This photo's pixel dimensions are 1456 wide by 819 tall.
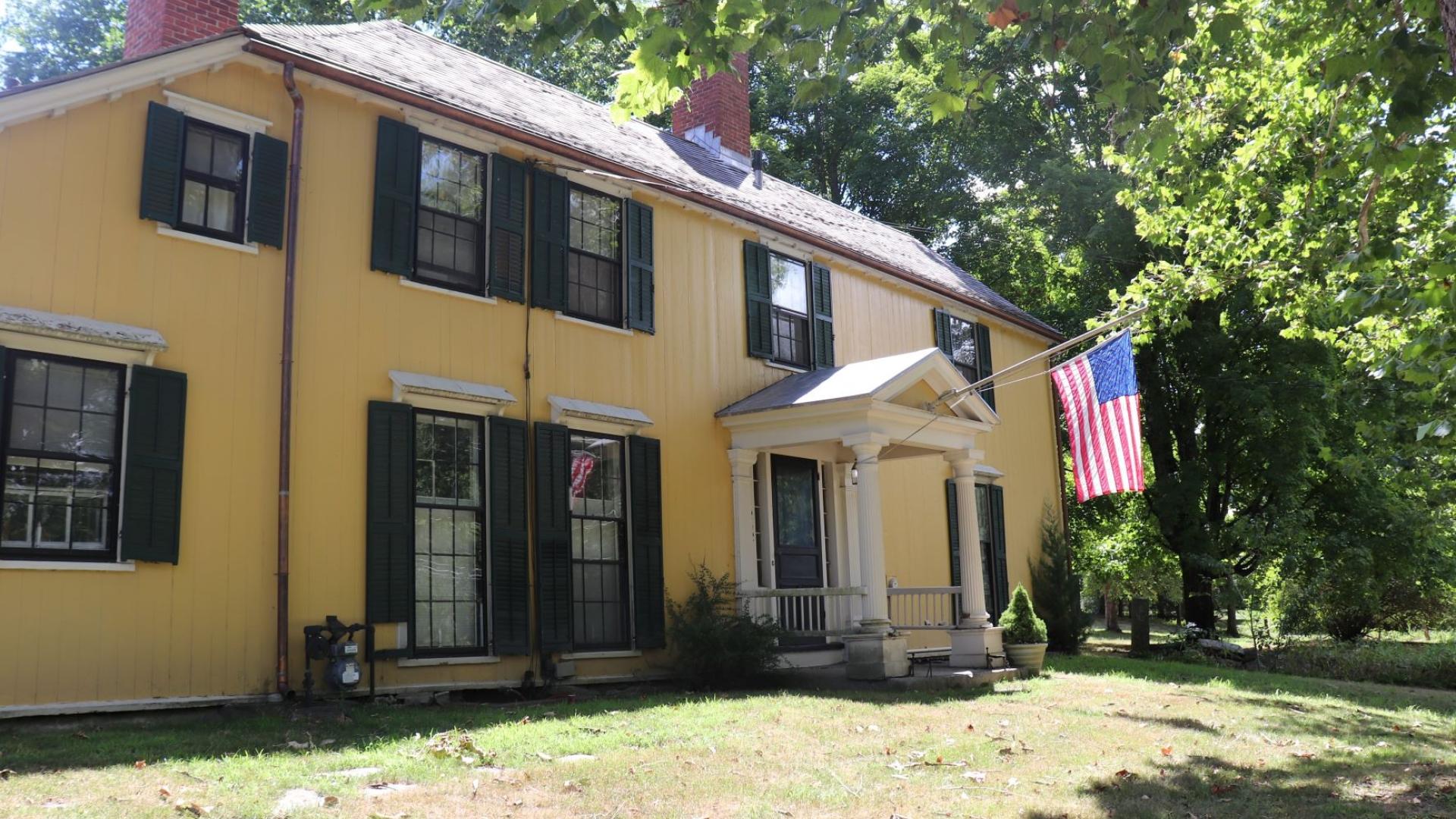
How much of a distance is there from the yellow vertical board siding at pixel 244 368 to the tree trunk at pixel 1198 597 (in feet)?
47.2

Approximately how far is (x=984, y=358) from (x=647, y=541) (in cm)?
912

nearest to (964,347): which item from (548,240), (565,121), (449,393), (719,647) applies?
(565,121)

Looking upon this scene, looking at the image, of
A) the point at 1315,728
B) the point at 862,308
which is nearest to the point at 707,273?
the point at 862,308

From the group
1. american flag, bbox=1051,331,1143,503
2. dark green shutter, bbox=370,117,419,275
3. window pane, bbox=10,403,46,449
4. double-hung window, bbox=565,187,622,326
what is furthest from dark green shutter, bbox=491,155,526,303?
american flag, bbox=1051,331,1143,503

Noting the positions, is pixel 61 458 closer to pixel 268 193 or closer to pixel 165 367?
pixel 165 367

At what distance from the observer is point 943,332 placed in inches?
720

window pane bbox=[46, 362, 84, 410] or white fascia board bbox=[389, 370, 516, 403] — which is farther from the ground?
white fascia board bbox=[389, 370, 516, 403]

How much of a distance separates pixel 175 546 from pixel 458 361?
3.14 m

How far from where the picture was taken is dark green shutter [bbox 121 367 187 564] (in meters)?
8.22

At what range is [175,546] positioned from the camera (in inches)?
331

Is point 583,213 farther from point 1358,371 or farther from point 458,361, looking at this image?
point 1358,371

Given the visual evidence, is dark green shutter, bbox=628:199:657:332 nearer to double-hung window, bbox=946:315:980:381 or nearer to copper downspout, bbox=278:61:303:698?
copper downspout, bbox=278:61:303:698

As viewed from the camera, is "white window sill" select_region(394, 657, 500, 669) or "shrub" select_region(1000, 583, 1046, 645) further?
"shrub" select_region(1000, 583, 1046, 645)

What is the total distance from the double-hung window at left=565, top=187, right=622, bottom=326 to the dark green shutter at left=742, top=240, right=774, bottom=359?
229cm
